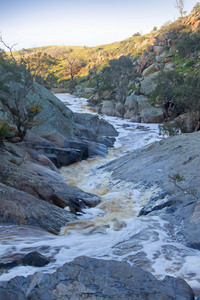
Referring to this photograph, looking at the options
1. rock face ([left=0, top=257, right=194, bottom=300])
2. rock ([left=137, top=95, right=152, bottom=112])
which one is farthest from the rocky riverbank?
rock ([left=137, top=95, right=152, bottom=112])

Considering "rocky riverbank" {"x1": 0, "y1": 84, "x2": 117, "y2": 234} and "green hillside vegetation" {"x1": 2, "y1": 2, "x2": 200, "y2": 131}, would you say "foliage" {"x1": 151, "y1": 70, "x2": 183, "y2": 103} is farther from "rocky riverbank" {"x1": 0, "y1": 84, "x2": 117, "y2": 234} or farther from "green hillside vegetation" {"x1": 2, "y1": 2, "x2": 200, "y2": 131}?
"rocky riverbank" {"x1": 0, "y1": 84, "x2": 117, "y2": 234}

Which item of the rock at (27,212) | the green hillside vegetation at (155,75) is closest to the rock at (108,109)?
the green hillside vegetation at (155,75)

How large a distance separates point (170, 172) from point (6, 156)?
21.3ft

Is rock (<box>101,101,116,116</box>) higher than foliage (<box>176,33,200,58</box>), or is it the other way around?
foliage (<box>176,33,200,58</box>)

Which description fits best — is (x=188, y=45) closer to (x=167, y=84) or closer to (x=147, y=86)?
(x=147, y=86)

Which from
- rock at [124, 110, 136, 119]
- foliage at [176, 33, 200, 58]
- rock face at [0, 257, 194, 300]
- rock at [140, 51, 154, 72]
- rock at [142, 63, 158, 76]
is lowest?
rock at [124, 110, 136, 119]

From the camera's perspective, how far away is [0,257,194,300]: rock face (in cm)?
351

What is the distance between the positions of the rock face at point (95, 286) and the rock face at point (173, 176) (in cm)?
246

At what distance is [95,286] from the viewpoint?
3670mm

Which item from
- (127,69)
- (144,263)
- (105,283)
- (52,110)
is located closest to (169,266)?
(144,263)

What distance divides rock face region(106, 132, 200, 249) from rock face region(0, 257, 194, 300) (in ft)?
8.08

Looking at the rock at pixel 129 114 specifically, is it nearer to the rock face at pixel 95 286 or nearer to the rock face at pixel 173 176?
the rock face at pixel 173 176

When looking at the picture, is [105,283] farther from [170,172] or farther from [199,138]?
[199,138]

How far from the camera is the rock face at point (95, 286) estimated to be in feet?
11.5
